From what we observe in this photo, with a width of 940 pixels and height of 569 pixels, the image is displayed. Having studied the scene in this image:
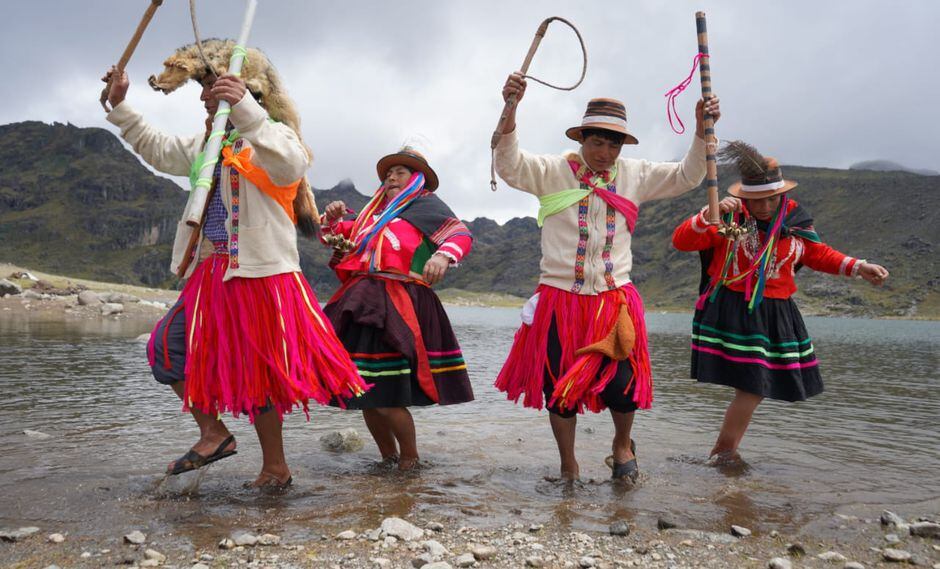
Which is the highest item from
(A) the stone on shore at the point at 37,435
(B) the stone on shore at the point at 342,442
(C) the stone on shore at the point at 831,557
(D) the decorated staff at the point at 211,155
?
(D) the decorated staff at the point at 211,155

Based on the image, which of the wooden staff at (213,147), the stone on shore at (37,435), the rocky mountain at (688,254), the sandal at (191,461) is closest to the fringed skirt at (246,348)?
the sandal at (191,461)

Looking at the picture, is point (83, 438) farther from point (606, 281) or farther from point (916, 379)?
point (916, 379)

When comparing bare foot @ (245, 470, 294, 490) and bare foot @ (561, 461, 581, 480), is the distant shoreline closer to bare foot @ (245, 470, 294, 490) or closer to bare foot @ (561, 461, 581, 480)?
bare foot @ (245, 470, 294, 490)

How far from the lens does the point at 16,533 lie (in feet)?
9.75

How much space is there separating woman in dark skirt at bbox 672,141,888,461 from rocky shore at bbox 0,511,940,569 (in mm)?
1613

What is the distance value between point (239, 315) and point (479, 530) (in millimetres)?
1664

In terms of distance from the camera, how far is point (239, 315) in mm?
3707

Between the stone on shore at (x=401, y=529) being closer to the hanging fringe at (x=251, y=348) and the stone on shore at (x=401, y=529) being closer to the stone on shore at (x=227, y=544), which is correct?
the stone on shore at (x=227, y=544)

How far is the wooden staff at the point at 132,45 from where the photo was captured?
375 cm

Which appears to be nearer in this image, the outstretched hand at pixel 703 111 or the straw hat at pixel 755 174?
the outstretched hand at pixel 703 111

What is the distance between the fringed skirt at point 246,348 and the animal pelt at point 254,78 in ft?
1.81

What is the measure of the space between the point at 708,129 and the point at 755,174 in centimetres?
91

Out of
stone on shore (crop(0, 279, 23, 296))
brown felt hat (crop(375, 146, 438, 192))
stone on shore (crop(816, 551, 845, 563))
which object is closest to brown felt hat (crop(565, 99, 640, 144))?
brown felt hat (crop(375, 146, 438, 192))

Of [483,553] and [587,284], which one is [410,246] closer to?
[587,284]
